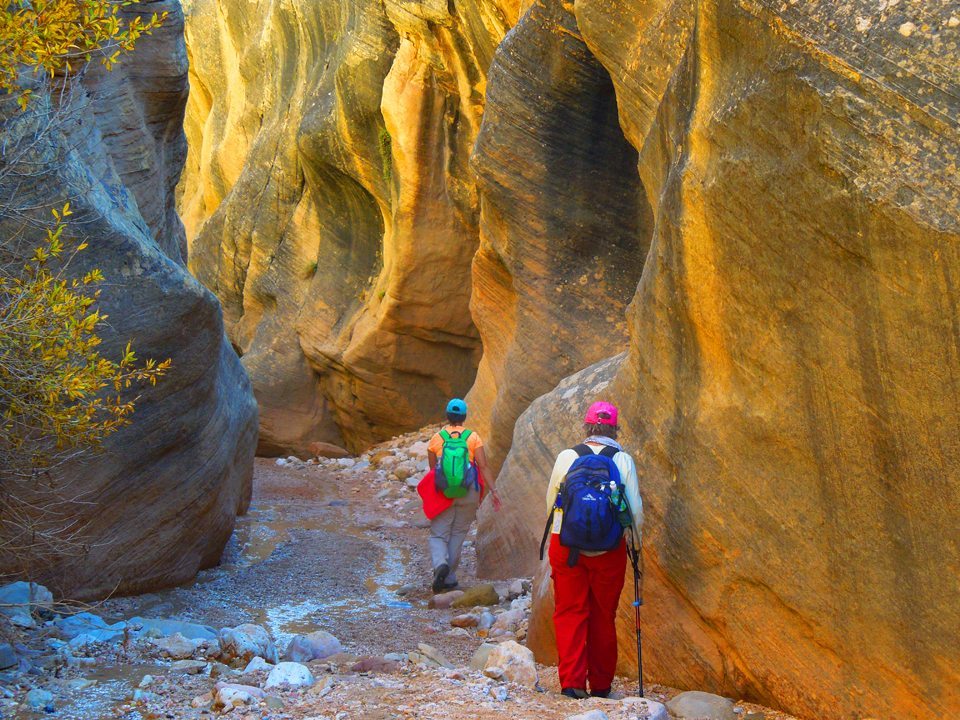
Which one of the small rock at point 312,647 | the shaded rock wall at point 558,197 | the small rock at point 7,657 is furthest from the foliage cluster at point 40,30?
the shaded rock wall at point 558,197

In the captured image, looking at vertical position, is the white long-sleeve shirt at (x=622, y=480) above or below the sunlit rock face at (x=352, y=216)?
below

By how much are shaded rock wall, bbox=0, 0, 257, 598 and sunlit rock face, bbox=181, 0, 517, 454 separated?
5.03 metres

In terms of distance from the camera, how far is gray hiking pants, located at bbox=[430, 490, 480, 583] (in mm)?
8617

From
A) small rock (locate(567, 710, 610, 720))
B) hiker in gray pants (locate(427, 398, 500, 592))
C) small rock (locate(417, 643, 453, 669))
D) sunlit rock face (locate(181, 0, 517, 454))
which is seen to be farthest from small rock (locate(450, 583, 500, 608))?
sunlit rock face (locate(181, 0, 517, 454))

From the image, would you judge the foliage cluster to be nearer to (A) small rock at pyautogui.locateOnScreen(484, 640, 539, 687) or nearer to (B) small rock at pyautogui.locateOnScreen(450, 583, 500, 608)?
(A) small rock at pyautogui.locateOnScreen(484, 640, 539, 687)

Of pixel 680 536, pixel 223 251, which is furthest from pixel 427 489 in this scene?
pixel 223 251

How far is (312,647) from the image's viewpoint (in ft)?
21.1

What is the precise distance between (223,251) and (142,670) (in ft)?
64.2

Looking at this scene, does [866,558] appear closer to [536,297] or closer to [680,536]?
[680,536]

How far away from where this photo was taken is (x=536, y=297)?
11039 millimetres

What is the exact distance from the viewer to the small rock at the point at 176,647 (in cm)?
591

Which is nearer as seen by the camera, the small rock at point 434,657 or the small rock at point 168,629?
the small rock at point 434,657

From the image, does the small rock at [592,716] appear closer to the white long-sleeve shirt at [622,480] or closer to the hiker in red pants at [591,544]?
the hiker in red pants at [591,544]

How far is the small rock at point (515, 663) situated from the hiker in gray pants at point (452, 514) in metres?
3.02
